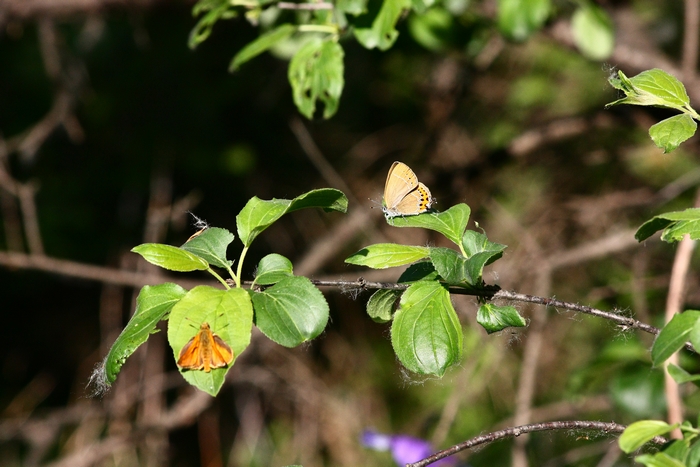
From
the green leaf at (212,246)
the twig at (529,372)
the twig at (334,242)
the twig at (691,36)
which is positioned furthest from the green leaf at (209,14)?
the twig at (691,36)

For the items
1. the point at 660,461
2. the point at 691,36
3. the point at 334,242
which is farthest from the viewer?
the point at 334,242

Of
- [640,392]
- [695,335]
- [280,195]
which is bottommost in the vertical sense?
[280,195]

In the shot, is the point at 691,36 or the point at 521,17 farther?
the point at 691,36

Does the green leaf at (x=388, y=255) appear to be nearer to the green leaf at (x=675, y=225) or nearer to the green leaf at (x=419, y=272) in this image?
the green leaf at (x=419, y=272)

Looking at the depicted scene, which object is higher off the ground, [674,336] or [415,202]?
[674,336]

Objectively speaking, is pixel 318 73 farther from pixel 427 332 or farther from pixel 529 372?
pixel 529 372

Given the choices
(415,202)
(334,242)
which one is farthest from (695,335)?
(334,242)

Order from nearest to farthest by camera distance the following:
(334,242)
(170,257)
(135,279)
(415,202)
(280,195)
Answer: (170,257) < (415,202) < (135,279) < (334,242) < (280,195)
